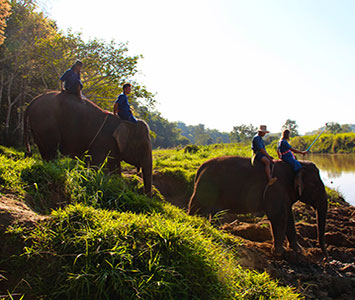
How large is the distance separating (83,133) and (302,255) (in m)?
4.44

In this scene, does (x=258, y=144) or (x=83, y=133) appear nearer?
(x=258, y=144)

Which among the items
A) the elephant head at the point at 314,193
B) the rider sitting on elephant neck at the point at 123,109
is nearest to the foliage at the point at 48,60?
the rider sitting on elephant neck at the point at 123,109

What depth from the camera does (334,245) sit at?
248 inches

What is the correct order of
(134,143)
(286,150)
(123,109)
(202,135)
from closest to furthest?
(286,150), (134,143), (123,109), (202,135)

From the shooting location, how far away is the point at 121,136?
618 cm

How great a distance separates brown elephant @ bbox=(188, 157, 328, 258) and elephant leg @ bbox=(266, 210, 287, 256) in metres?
0.17

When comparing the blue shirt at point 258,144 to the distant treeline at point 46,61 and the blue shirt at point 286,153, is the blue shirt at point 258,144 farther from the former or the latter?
the distant treeline at point 46,61

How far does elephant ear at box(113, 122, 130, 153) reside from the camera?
617cm

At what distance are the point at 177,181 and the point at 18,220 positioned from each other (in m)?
7.02

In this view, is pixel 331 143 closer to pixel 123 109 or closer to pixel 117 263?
pixel 123 109

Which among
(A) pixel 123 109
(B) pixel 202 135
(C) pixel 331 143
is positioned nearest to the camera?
(A) pixel 123 109

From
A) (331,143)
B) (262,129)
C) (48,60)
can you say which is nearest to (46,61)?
(48,60)

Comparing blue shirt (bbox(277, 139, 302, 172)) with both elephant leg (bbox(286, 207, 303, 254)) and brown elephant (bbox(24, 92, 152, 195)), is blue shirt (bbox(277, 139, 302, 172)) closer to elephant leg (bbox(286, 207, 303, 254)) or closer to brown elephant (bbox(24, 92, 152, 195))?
elephant leg (bbox(286, 207, 303, 254))

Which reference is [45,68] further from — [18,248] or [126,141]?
[18,248]
